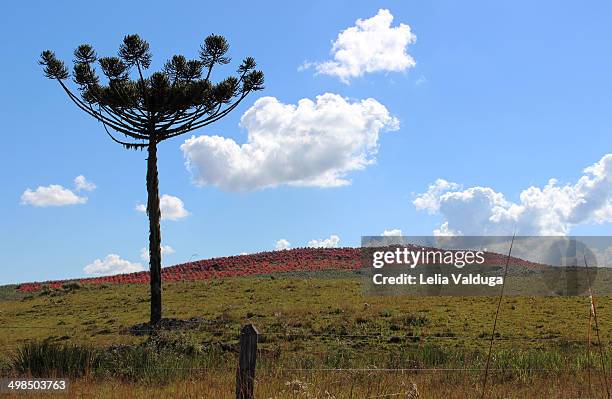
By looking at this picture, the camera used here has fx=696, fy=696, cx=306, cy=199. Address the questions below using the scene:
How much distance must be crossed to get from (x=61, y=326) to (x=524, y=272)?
27.0m

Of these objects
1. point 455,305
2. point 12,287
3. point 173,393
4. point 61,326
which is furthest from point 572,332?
point 12,287

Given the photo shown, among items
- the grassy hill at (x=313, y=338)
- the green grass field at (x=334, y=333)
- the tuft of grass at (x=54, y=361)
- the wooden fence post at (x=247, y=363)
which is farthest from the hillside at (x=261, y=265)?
the wooden fence post at (x=247, y=363)

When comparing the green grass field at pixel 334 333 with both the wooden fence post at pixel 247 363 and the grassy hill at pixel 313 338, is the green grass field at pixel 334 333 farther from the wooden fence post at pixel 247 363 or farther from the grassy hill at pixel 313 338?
the wooden fence post at pixel 247 363

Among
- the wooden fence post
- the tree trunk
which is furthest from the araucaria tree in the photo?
the wooden fence post

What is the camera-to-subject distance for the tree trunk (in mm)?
24766

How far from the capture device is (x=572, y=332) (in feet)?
71.6

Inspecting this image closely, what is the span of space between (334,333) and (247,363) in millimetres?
12919

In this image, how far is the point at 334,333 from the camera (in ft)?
71.3

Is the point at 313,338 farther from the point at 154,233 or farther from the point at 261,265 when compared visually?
the point at 261,265

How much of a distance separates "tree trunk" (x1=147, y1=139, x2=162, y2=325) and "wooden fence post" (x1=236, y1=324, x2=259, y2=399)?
53.2ft

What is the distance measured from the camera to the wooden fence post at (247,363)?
9.01m

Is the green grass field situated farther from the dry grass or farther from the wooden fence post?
the wooden fence post

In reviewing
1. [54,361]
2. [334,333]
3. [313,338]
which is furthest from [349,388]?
[334,333]

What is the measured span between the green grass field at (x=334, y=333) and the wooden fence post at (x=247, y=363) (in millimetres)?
658
